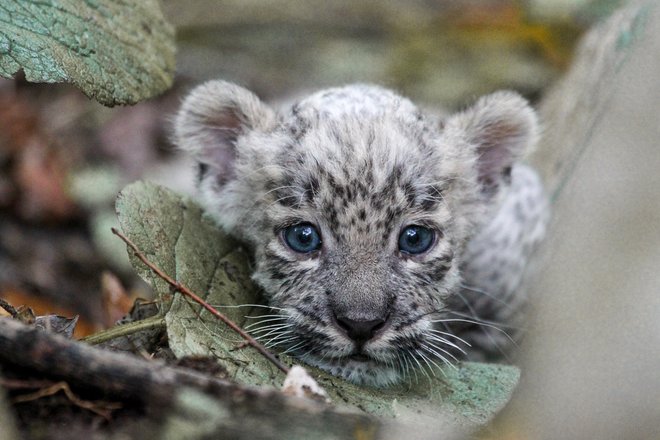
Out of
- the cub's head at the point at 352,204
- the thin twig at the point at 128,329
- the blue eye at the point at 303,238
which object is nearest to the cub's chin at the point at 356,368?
the cub's head at the point at 352,204

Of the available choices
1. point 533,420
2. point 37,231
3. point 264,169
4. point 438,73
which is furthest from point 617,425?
point 438,73

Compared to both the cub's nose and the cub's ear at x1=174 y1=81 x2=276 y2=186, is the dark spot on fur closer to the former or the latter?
the cub's ear at x1=174 y1=81 x2=276 y2=186

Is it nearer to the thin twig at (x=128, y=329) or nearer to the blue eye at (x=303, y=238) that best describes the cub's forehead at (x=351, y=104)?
the blue eye at (x=303, y=238)

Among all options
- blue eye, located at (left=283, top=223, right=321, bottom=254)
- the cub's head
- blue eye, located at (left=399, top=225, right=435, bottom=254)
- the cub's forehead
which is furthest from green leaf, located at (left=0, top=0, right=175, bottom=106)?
blue eye, located at (left=399, top=225, right=435, bottom=254)

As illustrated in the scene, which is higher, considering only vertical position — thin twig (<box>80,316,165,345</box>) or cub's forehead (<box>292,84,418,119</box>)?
cub's forehead (<box>292,84,418,119</box>)

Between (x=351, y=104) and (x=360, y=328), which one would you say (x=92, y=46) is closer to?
(x=351, y=104)

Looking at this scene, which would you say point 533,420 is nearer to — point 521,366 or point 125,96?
point 521,366
